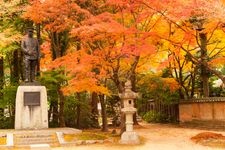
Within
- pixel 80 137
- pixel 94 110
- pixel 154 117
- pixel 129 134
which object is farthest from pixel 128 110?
pixel 154 117

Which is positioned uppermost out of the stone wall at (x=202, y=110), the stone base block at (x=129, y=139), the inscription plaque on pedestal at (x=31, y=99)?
the inscription plaque on pedestal at (x=31, y=99)

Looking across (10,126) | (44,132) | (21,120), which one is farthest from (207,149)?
(10,126)

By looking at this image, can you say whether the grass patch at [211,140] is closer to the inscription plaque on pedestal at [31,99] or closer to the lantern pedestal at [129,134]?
the lantern pedestal at [129,134]

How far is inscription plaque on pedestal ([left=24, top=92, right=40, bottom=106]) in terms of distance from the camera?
1972cm

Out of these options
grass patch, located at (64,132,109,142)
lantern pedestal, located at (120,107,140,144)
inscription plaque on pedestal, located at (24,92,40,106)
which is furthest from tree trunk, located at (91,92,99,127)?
lantern pedestal, located at (120,107,140,144)

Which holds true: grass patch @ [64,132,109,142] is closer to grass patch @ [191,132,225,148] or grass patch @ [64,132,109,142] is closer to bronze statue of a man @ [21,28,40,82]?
bronze statue of a man @ [21,28,40,82]

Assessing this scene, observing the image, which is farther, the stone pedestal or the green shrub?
the green shrub

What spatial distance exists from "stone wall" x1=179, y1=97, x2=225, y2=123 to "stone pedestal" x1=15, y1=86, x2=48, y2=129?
1156 cm

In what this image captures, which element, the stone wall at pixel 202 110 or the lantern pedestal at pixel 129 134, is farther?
the stone wall at pixel 202 110

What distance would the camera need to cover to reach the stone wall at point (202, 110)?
25.3 metres

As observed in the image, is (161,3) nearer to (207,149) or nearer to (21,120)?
(207,149)

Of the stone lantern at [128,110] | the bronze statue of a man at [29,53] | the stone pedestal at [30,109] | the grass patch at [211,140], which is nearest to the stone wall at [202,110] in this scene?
the grass patch at [211,140]

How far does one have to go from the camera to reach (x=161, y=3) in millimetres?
17422

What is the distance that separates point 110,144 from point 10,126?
31.5 ft
